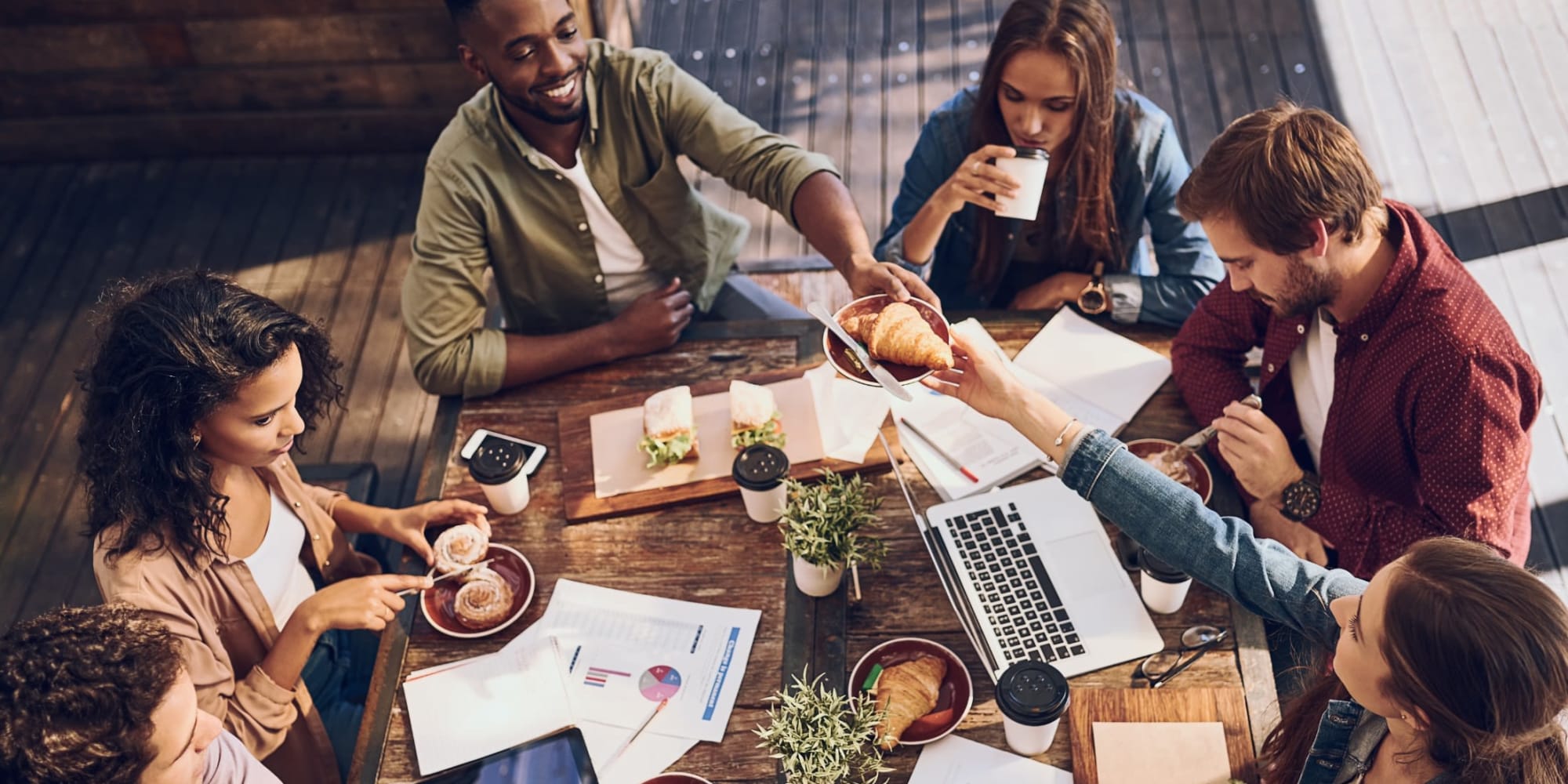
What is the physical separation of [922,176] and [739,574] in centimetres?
113

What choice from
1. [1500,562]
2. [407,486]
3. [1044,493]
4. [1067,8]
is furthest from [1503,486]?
[407,486]

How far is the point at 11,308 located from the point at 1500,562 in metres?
4.33

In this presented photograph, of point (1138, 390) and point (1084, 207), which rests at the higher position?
point (1084, 207)

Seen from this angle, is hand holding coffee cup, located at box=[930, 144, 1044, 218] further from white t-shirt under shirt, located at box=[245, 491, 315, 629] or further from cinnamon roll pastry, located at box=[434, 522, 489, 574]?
white t-shirt under shirt, located at box=[245, 491, 315, 629]

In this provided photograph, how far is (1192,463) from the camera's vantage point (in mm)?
2160

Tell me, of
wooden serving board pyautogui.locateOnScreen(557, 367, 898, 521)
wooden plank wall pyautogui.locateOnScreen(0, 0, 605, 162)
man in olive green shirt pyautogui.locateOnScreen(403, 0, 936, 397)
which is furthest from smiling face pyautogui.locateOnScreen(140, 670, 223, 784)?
wooden plank wall pyautogui.locateOnScreen(0, 0, 605, 162)

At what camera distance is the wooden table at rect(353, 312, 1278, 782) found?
1.88 meters

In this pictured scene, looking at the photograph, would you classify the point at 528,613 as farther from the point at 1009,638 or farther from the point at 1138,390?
the point at 1138,390

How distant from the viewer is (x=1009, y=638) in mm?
1923

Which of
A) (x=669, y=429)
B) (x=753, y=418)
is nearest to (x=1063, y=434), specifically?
(x=753, y=418)

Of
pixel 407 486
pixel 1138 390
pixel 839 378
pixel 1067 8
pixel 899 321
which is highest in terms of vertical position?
pixel 1067 8

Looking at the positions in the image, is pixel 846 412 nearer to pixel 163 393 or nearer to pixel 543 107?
pixel 543 107

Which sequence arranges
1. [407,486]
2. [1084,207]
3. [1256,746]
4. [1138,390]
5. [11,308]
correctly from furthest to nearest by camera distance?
[11,308], [407,486], [1084,207], [1138,390], [1256,746]

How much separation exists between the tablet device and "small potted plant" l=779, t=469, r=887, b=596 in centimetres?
45
